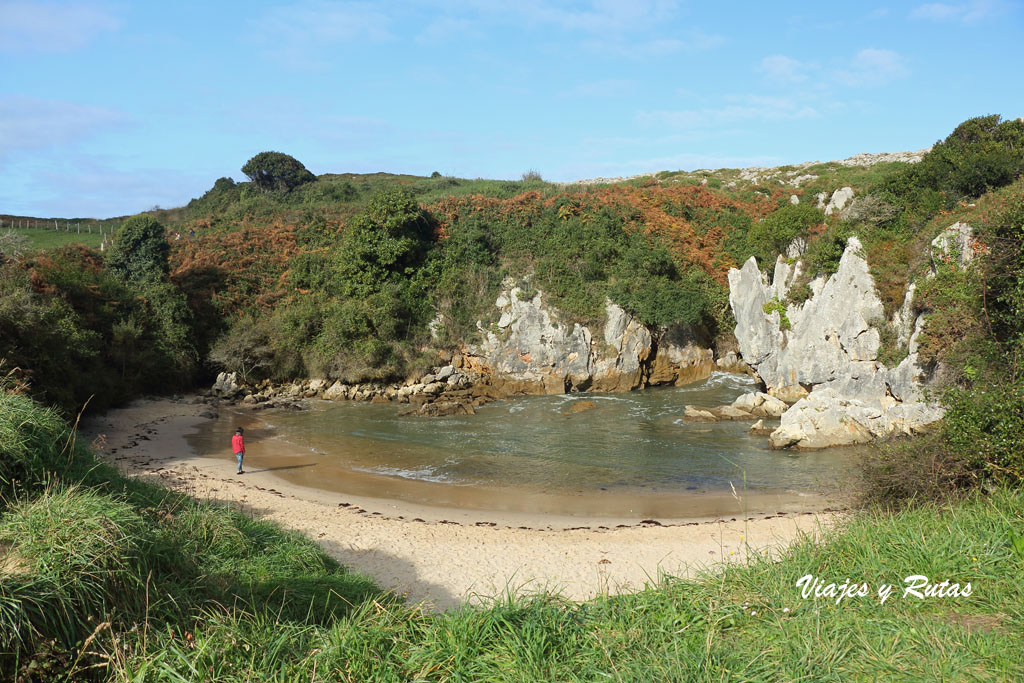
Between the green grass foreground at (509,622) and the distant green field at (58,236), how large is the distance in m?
45.0

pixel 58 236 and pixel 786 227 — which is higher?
pixel 58 236

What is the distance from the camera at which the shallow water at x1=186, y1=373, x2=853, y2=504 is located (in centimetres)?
1622

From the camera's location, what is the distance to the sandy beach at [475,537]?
9688 millimetres

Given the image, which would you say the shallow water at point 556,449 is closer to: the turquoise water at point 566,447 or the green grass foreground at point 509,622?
the turquoise water at point 566,447

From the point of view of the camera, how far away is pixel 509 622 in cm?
436

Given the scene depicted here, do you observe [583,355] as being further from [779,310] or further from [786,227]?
[786,227]

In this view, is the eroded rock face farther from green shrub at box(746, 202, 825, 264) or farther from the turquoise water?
green shrub at box(746, 202, 825, 264)

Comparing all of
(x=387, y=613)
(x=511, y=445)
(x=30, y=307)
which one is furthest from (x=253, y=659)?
(x=30, y=307)

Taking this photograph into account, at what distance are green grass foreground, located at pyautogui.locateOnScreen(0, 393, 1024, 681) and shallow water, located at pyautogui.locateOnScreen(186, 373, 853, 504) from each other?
7353 mm

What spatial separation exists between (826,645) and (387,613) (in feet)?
10.3

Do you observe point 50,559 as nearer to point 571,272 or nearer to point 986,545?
point 986,545

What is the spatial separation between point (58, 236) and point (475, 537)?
47765mm

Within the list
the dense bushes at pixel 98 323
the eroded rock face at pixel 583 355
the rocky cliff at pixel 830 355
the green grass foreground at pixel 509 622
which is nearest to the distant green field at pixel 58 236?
the dense bushes at pixel 98 323

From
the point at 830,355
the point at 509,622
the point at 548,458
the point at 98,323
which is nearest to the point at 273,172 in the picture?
the point at 98,323
